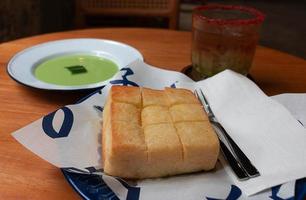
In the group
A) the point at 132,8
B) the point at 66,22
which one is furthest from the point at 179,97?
the point at 66,22

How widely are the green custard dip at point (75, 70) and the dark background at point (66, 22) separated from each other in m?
0.88

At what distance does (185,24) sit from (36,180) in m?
3.37

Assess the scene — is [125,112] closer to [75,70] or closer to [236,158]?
[236,158]

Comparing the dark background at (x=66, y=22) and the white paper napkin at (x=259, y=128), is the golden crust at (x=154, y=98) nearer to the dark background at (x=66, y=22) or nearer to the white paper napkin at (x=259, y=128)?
the white paper napkin at (x=259, y=128)

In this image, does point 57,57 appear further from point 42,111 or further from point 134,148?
point 134,148

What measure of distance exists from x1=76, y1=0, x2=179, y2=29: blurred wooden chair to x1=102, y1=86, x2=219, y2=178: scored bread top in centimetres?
108

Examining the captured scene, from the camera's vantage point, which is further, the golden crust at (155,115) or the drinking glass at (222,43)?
the drinking glass at (222,43)

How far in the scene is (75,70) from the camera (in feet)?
2.90

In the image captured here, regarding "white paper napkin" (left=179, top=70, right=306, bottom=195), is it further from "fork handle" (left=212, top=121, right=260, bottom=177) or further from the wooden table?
the wooden table

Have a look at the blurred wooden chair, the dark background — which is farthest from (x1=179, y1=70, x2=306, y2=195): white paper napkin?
the dark background

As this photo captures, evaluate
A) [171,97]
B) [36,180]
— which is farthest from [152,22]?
[36,180]

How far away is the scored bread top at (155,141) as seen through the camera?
531mm

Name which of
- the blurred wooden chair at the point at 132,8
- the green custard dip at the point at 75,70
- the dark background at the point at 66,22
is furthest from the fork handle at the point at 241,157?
the dark background at the point at 66,22

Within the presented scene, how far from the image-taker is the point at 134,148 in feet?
1.73
